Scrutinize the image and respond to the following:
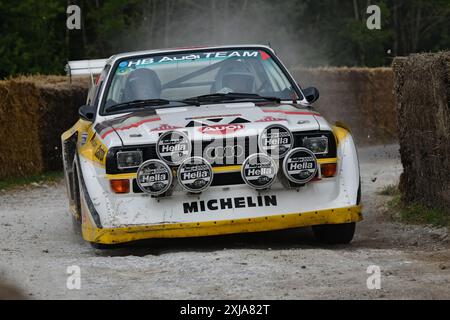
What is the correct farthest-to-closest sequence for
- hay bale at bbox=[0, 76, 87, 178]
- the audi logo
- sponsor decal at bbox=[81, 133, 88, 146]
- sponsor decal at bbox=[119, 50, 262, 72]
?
hay bale at bbox=[0, 76, 87, 178]
sponsor decal at bbox=[119, 50, 262, 72]
sponsor decal at bbox=[81, 133, 88, 146]
the audi logo

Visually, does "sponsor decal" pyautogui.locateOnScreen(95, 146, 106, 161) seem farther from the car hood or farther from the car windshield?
the car windshield

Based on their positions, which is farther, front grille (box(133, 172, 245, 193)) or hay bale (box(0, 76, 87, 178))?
hay bale (box(0, 76, 87, 178))

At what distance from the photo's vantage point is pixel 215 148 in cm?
873

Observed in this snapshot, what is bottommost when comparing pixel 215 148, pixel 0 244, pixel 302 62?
pixel 302 62

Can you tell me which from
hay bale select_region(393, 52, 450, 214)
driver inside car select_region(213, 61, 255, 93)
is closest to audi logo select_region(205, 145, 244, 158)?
driver inside car select_region(213, 61, 255, 93)

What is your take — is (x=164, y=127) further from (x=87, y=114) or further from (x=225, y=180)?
(x=87, y=114)

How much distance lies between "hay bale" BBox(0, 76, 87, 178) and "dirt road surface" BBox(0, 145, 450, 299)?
24.7 feet

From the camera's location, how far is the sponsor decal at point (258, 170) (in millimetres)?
8695

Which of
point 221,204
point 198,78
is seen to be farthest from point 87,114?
point 221,204

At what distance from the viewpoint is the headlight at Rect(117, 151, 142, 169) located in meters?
8.77

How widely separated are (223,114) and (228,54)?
151 cm

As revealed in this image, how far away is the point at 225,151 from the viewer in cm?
874
